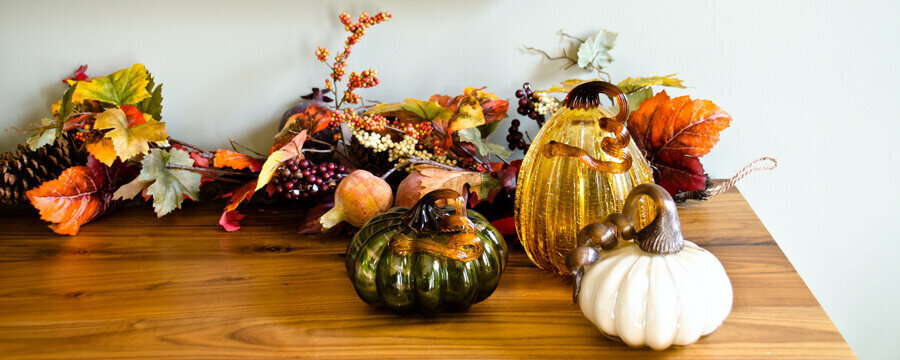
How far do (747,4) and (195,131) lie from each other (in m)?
0.89

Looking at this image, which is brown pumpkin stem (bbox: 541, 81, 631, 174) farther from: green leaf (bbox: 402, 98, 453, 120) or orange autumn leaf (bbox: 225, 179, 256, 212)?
orange autumn leaf (bbox: 225, 179, 256, 212)

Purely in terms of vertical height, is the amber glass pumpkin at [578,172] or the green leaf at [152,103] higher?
the amber glass pumpkin at [578,172]

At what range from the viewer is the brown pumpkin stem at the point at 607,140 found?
0.62m

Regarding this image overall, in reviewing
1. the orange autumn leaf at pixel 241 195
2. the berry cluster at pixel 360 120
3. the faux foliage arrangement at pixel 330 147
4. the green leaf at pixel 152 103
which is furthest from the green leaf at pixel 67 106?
the berry cluster at pixel 360 120

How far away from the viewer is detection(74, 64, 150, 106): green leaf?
884 millimetres

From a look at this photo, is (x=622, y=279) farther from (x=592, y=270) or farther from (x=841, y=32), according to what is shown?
(x=841, y=32)

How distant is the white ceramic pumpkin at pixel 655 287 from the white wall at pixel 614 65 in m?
0.44

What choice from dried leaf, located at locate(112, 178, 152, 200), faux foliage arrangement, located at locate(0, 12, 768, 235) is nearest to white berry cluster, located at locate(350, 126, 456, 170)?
faux foliage arrangement, located at locate(0, 12, 768, 235)

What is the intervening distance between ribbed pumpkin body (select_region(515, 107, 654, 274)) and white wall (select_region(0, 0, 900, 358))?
1.01ft

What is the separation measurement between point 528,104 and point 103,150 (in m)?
0.61

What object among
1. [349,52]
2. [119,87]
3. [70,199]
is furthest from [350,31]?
[70,199]

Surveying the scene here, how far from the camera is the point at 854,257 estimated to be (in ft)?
3.34

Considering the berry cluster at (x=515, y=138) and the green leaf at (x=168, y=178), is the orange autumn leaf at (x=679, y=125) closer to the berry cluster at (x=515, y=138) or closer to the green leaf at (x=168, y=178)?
the berry cluster at (x=515, y=138)

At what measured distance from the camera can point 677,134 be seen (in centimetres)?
80
